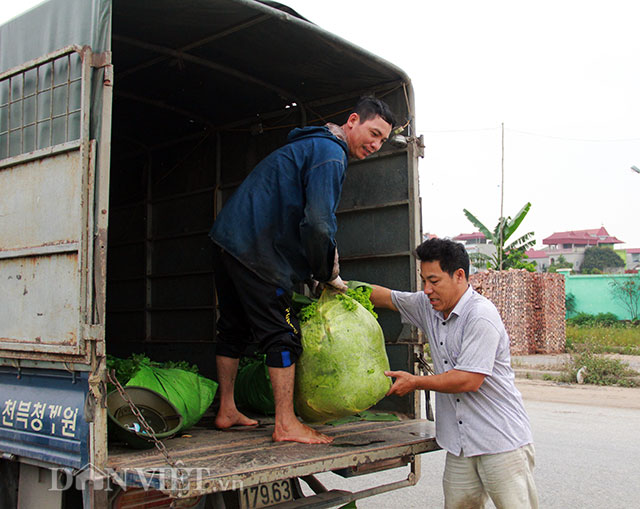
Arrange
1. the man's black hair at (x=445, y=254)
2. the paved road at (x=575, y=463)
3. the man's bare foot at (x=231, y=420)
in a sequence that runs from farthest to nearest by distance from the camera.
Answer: the paved road at (x=575, y=463) → the man's bare foot at (x=231, y=420) → the man's black hair at (x=445, y=254)

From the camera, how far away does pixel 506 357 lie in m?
3.13

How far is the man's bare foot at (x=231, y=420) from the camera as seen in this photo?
11.8 feet

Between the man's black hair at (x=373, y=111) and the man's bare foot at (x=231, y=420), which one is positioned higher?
the man's black hair at (x=373, y=111)

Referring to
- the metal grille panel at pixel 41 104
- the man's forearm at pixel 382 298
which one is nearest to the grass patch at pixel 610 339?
the man's forearm at pixel 382 298

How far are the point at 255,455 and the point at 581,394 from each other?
9.21 meters

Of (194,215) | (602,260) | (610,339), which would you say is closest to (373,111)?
(194,215)

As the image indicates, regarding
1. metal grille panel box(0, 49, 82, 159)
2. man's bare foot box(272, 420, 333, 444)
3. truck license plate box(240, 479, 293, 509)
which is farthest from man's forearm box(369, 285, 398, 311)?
metal grille panel box(0, 49, 82, 159)

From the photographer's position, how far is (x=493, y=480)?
295 cm

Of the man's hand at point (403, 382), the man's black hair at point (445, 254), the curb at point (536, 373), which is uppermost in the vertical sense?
the man's black hair at point (445, 254)

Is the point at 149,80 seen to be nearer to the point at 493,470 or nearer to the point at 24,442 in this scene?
the point at 24,442

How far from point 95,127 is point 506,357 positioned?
2196 millimetres

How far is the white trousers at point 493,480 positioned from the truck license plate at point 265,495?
803mm

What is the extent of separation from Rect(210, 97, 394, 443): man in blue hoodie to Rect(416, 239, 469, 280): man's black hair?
1.52 ft

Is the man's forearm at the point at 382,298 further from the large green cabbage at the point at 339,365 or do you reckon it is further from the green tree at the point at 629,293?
the green tree at the point at 629,293
